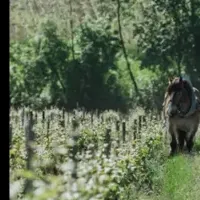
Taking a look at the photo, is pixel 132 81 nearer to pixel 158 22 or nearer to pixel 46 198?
pixel 158 22

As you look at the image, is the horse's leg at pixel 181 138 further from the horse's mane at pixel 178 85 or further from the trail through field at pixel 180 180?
the trail through field at pixel 180 180

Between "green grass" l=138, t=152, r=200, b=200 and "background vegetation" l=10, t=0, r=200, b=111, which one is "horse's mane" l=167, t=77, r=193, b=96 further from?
"background vegetation" l=10, t=0, r=200, b=111

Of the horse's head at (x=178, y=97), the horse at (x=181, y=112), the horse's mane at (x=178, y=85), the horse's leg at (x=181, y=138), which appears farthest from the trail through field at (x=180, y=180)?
the horse's leg at (x=181, y=138)

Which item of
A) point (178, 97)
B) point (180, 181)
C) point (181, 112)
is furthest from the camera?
point (181, 112)

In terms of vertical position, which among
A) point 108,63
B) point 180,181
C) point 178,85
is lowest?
point 180,181

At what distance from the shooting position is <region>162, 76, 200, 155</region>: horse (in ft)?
47.0

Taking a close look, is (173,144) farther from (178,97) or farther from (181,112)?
(178,97)

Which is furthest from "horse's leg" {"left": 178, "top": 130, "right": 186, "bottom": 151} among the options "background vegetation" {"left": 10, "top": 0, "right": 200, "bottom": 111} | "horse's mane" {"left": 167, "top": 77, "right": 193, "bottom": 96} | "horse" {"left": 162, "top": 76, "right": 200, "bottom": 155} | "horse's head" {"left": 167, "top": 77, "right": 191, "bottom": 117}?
"background vegetation" {"left": 10, "top": 0, "right": 200, "bottom": 111}

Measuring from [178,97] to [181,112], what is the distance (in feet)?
1.67

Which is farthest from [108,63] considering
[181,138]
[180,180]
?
[180,180]

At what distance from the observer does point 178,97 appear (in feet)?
46.9

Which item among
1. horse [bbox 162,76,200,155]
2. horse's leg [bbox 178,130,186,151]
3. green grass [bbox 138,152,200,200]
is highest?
horse [bbox 162,76,200,155]

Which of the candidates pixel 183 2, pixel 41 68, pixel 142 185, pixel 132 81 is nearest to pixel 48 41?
pixel 41 68
